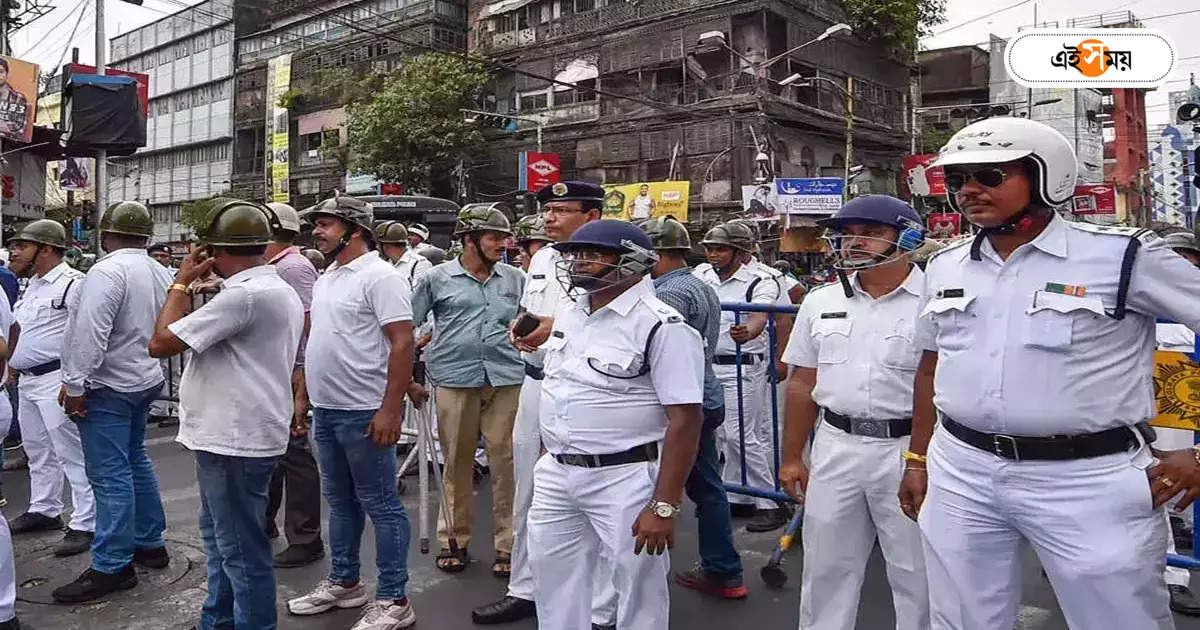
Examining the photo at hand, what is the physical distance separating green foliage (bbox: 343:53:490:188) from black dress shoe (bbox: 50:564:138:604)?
88.5 feet

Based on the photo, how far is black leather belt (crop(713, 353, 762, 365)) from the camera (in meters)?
6.38

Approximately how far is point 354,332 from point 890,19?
31.0 metres

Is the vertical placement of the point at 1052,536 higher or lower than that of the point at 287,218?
lower

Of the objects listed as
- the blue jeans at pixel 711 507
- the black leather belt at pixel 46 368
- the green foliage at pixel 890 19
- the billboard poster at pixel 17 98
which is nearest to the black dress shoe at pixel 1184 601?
the blue jeans at pixel 711 507

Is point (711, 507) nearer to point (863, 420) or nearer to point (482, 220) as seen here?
point (863, 420)

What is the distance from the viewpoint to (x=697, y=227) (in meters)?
27.3

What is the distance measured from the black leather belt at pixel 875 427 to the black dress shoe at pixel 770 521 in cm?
264

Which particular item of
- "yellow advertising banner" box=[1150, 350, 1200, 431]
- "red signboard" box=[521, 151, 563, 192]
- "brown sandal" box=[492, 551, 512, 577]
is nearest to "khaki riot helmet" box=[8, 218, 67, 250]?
"brown sandal" box=[492, 551, 512, 577]

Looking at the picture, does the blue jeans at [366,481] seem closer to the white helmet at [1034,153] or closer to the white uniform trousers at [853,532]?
the white uniform trousers at [853,532]

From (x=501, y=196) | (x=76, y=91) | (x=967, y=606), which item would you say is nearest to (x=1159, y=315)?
(x=967, y=606)

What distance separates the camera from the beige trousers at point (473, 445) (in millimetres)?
5086

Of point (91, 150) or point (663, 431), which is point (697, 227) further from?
point (663, 431)

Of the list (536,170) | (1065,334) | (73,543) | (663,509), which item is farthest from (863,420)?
(536,170)

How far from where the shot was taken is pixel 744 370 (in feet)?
21.6
